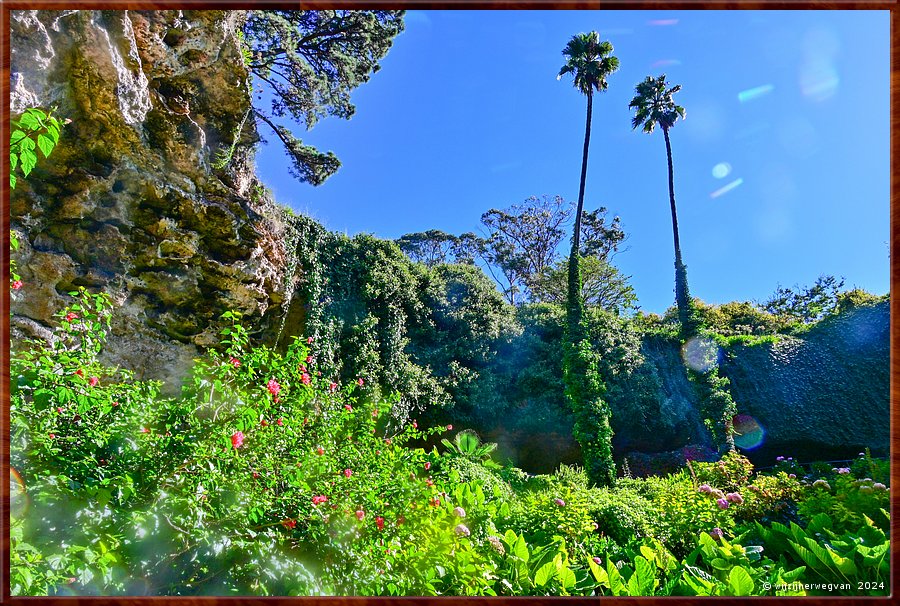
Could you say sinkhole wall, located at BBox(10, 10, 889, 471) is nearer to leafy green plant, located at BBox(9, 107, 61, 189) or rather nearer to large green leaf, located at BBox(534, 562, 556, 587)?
leafy green plant, located at BBox(9, 107, 61, 189)

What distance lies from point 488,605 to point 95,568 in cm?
Result: 156

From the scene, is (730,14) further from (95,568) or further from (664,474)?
(664,474)

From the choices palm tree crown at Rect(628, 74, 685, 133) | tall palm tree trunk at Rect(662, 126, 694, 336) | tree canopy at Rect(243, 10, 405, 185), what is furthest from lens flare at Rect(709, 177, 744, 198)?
palm tree crown at Rect(628, 74, 685, 133)

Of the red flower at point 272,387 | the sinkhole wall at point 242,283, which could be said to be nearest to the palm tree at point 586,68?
the sinkhole wall at point 242,283

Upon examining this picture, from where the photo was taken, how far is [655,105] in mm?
10742

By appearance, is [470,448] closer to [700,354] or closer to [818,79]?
[700,354]

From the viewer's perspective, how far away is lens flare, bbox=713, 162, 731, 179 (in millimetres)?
5166

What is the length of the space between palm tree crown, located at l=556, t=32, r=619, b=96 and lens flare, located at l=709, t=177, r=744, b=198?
17.2ft

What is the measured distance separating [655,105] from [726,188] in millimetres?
6455

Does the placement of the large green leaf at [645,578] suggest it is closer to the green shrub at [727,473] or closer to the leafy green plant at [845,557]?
the leafy green plant at [845,557]

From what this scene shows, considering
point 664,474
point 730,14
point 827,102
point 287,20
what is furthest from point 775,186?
point 664,474

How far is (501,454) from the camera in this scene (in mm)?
9797

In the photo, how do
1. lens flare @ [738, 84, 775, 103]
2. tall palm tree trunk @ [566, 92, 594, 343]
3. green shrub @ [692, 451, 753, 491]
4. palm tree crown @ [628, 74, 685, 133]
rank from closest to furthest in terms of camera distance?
lens flare @ [738, 84, 775, 103]
green shrub @ [692, 451, 753, 491]
tall palm tree trunk @ [566, 92, 594, 343]
palm tree crown @ [628, 74, 685, 133]

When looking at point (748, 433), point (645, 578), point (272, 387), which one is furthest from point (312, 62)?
point (748, 433)
